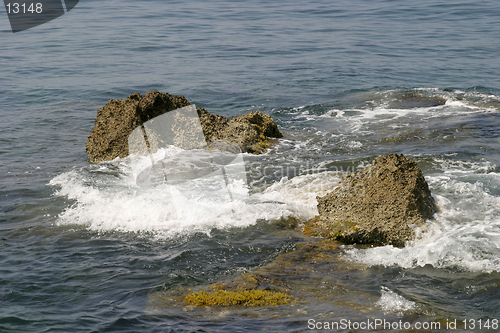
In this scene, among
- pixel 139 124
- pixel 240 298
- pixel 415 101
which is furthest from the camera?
pixel 415 101

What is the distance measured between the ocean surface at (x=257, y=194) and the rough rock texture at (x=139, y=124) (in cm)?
38

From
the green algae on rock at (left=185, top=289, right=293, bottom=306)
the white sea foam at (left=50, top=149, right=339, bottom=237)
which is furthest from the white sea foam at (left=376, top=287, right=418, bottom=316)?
the white sea foam at (left=50, top=149, right=339, bottom=237)

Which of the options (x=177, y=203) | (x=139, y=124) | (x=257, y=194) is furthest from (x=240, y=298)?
(x=139, y=124)

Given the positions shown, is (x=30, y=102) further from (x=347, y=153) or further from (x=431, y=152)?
(x=431, y=152)

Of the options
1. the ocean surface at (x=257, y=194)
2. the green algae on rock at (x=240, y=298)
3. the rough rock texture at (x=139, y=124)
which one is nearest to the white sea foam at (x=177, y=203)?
the ocean surface at (x=257, y=194)

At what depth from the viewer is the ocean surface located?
4090mm

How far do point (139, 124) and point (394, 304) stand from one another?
20.7 feet

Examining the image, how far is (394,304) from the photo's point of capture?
3980 millimetres

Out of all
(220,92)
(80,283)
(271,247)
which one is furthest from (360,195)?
(220,92)

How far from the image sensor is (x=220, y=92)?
13.8 meters

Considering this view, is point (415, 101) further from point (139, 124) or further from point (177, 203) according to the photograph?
point (177, 203)

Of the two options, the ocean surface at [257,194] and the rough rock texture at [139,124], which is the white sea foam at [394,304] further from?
the rough rock texture at [139,124]

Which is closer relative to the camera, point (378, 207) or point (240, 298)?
point (240, 298)

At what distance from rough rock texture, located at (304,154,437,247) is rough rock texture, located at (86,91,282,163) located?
3.24 m
